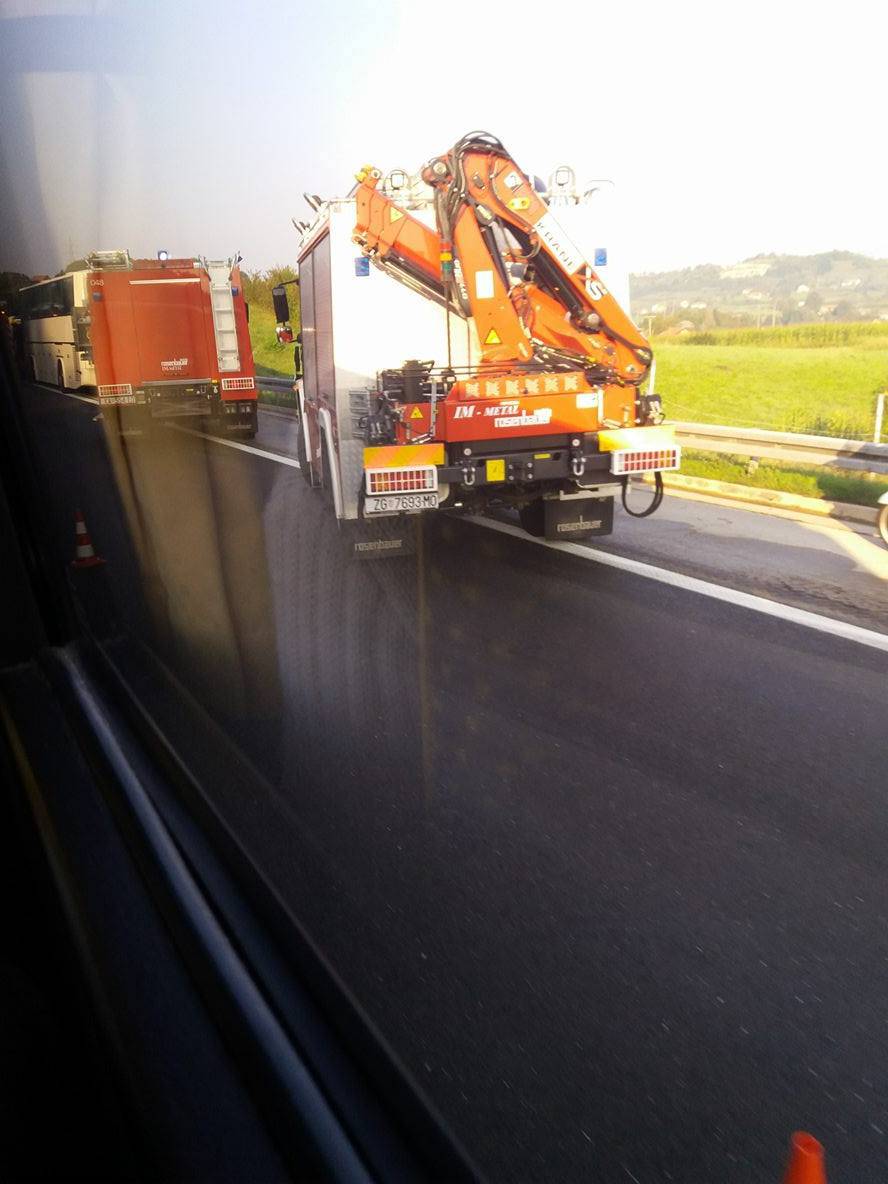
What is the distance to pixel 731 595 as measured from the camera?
6559 millimetres

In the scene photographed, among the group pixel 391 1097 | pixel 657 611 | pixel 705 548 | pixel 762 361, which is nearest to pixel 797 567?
pixel 705 548

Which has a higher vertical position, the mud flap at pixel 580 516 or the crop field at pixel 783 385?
the crop field at pixel 783 385

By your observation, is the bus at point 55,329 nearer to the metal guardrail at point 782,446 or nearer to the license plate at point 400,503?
the license plate at point 400,503

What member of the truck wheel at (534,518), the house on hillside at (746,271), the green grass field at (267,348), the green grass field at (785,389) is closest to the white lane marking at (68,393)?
the green grass field at (267,348)

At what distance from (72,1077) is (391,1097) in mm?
740

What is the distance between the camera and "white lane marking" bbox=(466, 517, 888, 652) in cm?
576

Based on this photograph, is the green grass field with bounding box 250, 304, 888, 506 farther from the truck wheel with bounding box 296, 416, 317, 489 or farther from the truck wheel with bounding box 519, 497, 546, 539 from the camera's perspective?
the truck wheel with bounding box 519, 497, 546, 539

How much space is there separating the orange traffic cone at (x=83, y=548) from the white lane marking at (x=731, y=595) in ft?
11.8

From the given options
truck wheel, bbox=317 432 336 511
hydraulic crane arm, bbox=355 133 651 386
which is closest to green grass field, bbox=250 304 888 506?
hydraulic crane arm, bbox=355 133 651 386

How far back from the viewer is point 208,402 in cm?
905

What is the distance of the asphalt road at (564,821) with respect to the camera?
226 centimetres

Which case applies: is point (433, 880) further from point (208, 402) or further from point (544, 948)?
point (208, 402)

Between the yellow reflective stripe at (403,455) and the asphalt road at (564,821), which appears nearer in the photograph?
the asphalt road at (564,821)

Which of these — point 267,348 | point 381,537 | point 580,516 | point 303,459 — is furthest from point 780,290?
point 303,459
